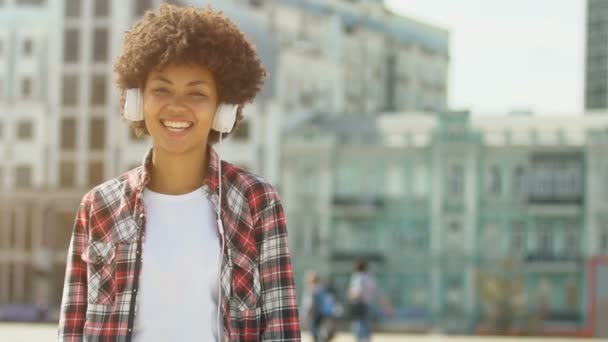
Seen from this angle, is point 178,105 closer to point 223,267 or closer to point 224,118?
point 224,118

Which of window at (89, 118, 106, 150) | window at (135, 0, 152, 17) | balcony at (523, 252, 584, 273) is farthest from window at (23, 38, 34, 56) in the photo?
balcony at (523, 252, 584, 273)

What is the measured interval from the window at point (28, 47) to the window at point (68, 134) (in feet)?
12.6

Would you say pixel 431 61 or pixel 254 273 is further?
pixel 431 61

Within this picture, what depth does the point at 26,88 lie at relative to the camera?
217ft

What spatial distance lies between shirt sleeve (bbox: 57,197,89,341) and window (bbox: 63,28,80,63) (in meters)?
63.2

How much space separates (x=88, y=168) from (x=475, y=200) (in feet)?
64.5

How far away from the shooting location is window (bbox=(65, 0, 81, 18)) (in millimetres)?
66100

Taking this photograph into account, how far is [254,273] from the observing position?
376 cm

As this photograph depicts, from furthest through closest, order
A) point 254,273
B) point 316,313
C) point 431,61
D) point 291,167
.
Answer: point 431,61
point 291,167
point 316,313
point 254,273

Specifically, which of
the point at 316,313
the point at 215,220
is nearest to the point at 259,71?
the point at 215,220

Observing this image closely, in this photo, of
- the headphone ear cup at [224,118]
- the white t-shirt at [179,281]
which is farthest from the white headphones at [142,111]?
the white t-shirt at [179,281]

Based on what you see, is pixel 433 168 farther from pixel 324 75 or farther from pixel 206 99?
pixel 206 99

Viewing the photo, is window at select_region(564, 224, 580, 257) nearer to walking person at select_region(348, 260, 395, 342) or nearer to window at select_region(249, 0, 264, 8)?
window at select_region(249, 0, 264, 8)

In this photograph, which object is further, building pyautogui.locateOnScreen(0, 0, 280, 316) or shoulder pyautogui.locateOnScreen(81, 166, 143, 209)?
building pyautogui.locateOnScreen(0, 0, 280, 316)
